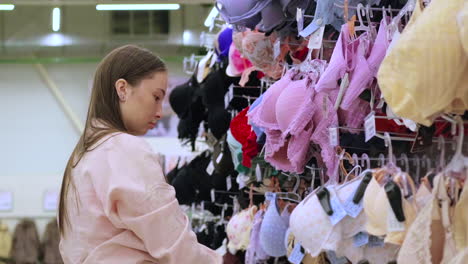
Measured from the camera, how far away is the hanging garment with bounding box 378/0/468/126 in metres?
2.15

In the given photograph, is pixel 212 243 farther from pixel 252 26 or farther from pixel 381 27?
pixel 381 27

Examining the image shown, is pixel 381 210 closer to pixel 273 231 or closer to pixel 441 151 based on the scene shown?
pixel 441 151

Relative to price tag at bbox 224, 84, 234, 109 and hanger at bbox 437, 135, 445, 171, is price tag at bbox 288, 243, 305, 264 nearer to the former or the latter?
hanger at bbox 437, 135, 445, 171

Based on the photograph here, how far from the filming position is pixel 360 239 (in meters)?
3.09

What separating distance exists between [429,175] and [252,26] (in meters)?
1.67

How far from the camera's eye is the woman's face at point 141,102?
251cm

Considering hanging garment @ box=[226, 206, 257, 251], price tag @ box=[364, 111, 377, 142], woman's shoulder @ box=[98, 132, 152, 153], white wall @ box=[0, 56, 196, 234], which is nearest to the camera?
woman's shoulder @ box=[98, 132, 152, 153]

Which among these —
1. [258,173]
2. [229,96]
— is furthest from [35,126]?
[258,173]

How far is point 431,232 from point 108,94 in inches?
37.4

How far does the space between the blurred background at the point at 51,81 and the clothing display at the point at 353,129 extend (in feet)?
19.7

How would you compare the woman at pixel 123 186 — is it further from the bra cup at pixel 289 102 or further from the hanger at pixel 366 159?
the bra cup at pixel 289 102

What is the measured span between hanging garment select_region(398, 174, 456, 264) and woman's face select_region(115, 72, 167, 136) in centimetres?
77

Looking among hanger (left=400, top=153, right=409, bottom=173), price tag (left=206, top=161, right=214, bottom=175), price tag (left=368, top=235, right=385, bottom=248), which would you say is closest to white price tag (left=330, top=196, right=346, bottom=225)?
price tag (left=368, top=235, right=385, bottom=248)

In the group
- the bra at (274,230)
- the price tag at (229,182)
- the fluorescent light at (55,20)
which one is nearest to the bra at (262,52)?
the bra at (274,230)
